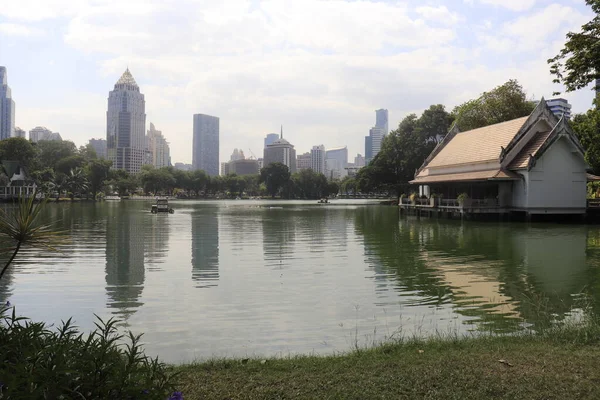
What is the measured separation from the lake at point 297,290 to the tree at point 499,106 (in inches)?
1521

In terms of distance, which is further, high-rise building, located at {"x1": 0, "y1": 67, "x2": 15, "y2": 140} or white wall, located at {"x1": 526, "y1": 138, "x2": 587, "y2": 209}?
high-rise building, located at {"x1": 0, "y1": 67, "x2": 15, "y2": 140}

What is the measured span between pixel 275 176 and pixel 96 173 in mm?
48390

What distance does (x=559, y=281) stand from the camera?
12289 mm

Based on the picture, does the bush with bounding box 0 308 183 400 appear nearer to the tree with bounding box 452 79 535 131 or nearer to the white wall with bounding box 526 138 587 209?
the white wall with bounding box 526 138 587 209

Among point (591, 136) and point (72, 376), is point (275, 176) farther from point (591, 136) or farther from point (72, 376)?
point (72, 376)

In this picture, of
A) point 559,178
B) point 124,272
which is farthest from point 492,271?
point 559,178

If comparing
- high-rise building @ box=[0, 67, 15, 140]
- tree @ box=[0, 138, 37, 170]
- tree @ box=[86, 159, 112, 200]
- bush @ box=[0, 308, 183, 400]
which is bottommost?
bush @ box=[0, 308, 183, 400]

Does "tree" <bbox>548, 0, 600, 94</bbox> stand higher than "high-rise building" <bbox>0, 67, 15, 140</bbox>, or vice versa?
"high-rise building" <bbox>0, 67, 15, 140</bbox>

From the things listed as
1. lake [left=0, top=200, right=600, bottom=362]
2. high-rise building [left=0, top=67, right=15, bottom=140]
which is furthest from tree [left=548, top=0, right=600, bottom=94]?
high-rise building [left=0, top=67, right=15, bottom=140]

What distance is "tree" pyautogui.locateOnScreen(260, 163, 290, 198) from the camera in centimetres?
13062

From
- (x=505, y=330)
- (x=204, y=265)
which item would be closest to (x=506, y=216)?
(x=204, y=265)

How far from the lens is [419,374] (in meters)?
4.89

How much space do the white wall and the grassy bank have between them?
32978 mm

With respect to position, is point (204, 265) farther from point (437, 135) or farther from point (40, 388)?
point (437, 135)
